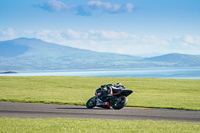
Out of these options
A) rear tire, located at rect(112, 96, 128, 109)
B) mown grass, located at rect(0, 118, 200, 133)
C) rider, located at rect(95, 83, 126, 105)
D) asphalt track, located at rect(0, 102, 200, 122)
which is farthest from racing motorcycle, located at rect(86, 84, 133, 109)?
mown grass, located at rect(0, 118, 200, 133)

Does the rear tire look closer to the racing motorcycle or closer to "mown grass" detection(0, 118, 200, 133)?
the racing motorcycle

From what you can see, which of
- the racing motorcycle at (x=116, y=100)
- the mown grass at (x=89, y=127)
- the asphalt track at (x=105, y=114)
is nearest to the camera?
the mown grass at (x=89, y=127)

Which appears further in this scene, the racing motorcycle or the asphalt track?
the racing motorcycle

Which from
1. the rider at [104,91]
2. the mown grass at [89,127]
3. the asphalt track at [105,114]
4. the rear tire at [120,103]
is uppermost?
the rider at [104,91]

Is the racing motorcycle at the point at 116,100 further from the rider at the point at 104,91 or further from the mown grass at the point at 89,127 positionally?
the mown grass at the point at 89,127

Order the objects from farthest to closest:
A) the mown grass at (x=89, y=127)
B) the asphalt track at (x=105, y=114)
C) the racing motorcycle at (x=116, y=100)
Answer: the racing motorcycle at (x=116, y=100), the asphalt track at (x=105, y=114), the mown grass at (x=89, y=127)

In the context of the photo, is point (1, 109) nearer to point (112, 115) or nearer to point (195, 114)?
point (112, 115)

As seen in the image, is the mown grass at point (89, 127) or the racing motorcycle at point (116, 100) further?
the racing motorcycle at point (116, 100)

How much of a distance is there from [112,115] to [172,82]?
31.4m

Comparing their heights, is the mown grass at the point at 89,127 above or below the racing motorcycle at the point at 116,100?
below

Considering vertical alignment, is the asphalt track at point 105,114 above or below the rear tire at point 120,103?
below

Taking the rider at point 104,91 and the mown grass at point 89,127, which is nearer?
the mown grass at point 89,127

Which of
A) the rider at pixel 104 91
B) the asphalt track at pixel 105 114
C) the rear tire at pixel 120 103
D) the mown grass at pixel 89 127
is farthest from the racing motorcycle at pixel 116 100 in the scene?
the mown grass at pixel 89 127

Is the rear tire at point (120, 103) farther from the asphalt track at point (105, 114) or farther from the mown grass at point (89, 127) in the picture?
the mown grass at point (89, 127)
